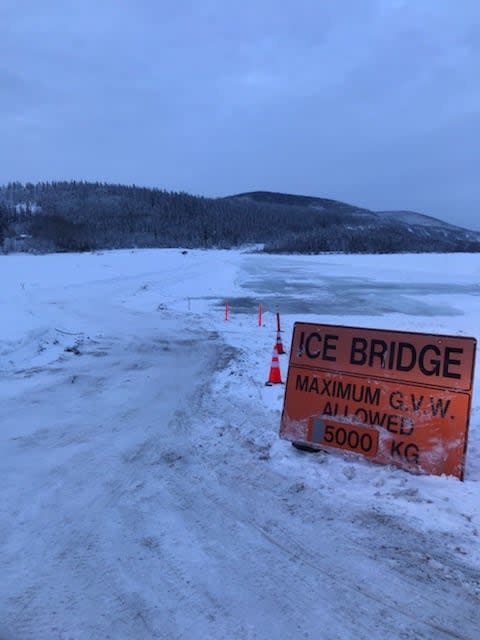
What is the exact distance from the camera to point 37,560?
3.60 meters

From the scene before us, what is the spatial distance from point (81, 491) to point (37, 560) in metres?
1.05

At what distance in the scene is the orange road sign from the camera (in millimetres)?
4730

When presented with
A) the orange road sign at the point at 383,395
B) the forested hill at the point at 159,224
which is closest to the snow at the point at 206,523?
the orange road sign at the point at 383,395

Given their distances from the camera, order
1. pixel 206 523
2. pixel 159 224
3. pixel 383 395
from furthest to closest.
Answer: pixel 159 224 < pixel 383 395 < pixel 206 523

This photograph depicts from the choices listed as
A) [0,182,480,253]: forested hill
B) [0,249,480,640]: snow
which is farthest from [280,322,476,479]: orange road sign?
[0,182,480,253]: forested hill

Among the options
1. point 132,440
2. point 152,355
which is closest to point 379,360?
point 132,440

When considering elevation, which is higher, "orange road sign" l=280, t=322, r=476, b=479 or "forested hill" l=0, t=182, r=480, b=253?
"forested hill" l=0, t=182, r=480, b=253

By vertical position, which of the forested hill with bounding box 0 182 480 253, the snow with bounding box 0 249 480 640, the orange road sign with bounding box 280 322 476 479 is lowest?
the snow with bounding box 0 249 480 640

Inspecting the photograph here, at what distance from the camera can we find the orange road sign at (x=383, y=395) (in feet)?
15.5

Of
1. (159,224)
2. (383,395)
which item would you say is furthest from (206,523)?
(159,224)

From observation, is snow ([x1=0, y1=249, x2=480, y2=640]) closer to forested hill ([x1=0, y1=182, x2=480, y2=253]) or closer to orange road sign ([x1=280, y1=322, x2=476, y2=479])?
orange road sign ([x1=280, y1=322, x2=476, y2=479])

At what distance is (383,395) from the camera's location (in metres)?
5.13

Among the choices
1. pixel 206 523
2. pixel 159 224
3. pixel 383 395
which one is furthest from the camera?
pixel 159 224

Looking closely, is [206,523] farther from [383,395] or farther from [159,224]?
[159,224]
